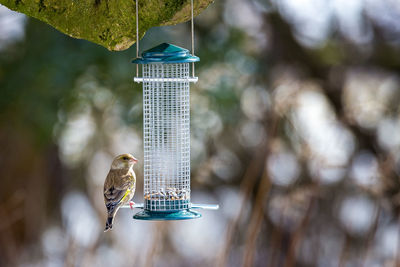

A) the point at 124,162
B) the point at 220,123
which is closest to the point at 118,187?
the point at 124,162

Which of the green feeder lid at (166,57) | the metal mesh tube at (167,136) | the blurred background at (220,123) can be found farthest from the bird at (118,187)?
the blurred background at (220,123)

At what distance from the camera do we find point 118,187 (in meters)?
4.02

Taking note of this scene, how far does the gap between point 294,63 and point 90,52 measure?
7.41 ft

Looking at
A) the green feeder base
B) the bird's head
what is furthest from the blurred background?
the green feeder base

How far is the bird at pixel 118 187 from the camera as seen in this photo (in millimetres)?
3953

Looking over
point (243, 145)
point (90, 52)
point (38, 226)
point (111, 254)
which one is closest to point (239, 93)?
point (243, 145)

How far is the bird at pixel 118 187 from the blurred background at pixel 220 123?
2.06m

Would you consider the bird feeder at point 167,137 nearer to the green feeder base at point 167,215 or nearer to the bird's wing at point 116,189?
the green feeder base at point 167,215

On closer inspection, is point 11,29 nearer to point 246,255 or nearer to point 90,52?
point 90,52

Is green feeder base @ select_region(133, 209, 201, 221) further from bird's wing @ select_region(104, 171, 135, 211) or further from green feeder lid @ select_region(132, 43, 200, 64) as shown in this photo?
green feeder lid @ select_region(132, 43, 200, 64)

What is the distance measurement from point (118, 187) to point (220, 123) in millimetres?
2799

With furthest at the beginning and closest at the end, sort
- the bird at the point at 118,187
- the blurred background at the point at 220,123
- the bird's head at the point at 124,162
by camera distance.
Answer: the blurred background at the point at 220,123
the bird's head at the point at 124,162
the bird at the point at 118,187

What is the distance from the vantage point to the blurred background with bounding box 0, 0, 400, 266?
638 centimetres

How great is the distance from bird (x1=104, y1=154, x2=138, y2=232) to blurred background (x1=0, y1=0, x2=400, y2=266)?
6.75ft
